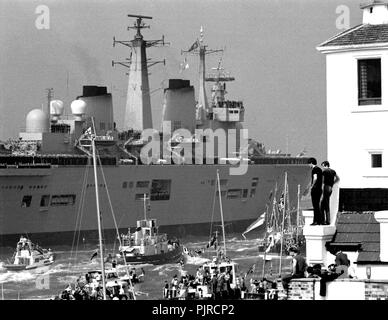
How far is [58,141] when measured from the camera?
5706 cm

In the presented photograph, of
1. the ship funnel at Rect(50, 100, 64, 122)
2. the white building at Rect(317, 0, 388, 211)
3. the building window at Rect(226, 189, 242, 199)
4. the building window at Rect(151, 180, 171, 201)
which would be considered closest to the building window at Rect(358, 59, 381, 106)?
the white building at Rect(317, 0, 388, 211)

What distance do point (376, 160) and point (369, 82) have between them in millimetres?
614

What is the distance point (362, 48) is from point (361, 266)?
1706 millimetres

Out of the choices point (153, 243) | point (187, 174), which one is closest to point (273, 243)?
point (153, 243)

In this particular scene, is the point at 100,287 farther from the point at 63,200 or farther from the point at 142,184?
the point at 142,184

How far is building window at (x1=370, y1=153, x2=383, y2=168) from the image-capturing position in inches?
381

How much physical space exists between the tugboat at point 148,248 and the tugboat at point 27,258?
8.88 ft

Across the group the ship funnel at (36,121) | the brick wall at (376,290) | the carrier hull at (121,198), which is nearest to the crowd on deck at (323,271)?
the brick wall at (376,290)

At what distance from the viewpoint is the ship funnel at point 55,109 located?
57562mm

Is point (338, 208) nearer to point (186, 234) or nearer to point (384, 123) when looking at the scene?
point (384, 123)

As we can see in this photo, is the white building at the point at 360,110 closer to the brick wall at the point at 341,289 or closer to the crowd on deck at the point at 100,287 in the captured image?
the brick wall at the point at 341,289

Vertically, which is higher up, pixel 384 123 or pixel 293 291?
pixel 384 123

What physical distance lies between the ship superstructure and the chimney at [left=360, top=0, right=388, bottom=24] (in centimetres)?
4144

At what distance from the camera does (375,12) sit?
10.2m
